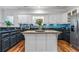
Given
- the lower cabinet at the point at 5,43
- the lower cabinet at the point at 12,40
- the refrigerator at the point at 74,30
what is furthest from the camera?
the refrigerator at the point at 74,30

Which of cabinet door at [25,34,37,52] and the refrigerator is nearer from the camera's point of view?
cabinet door at [25,34,37,52]

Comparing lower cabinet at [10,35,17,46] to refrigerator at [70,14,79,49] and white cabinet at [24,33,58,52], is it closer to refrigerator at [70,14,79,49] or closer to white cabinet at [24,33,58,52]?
white cabinet at [24,33,58,52]

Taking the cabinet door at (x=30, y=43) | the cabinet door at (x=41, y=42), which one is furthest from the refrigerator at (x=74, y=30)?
the cabinet door at (x=30, y=43)

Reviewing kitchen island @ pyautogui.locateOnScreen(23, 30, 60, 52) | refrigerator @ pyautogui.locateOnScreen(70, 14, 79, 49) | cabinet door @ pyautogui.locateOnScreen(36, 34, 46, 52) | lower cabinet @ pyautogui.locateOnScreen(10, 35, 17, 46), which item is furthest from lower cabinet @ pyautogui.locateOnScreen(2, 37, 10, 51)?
refrigerator @ pyautogui.locateOnScreen(70, 14, 79, 49)

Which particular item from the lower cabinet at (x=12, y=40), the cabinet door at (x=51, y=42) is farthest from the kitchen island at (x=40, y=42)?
the lower cabinet at (x=12, y=40)

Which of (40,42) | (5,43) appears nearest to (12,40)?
(5,43)

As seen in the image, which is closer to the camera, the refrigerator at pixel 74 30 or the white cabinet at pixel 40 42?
the white cabinet at pixel 40 42

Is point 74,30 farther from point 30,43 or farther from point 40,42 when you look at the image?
point 30,43

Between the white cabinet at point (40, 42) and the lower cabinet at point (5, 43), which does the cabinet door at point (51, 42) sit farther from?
the lower cabinet at point (5, 43)

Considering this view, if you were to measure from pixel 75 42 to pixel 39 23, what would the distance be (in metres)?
1.43

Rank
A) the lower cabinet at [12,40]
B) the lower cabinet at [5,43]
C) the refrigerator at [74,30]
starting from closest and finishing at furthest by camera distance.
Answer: the lower cabinet at [5,43], the lower cabinet at [12,40], the refrigerator at [74,30]
